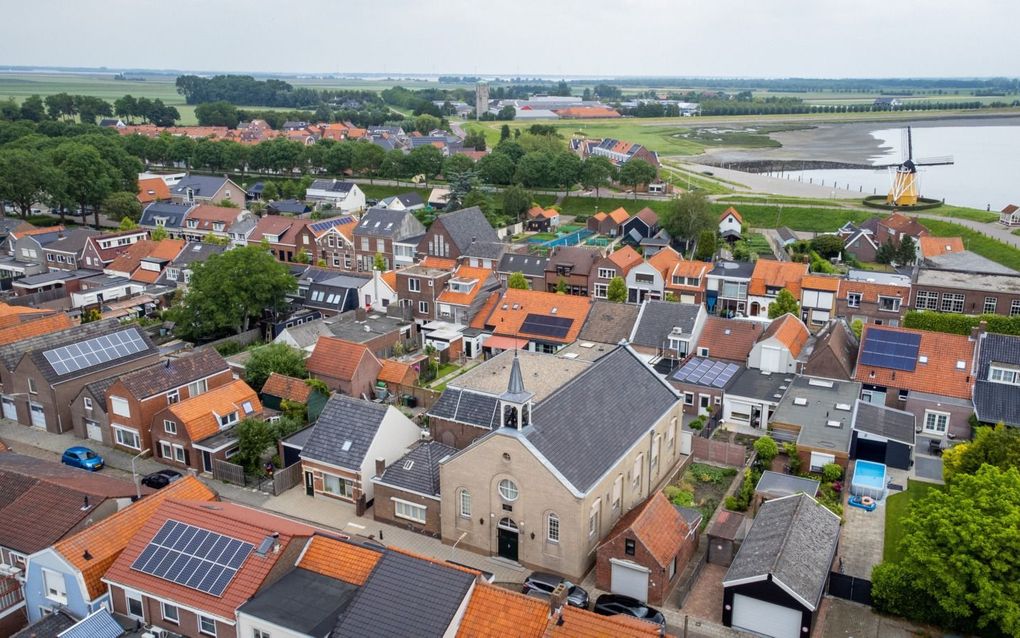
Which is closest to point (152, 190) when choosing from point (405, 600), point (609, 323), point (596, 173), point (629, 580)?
point (596, 173)

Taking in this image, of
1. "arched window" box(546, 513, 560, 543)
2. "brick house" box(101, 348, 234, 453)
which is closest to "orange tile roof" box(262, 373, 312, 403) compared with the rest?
"brick house" box(101, 348, 234, 453)

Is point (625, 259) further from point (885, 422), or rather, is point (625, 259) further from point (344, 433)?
point (344, 433)

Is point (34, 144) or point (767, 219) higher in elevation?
point (34, 144)

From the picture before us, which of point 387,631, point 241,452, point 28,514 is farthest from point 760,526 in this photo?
point 28,514

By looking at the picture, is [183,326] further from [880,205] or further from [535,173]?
[880,205]

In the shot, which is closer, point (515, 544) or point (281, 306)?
point (515, 544)

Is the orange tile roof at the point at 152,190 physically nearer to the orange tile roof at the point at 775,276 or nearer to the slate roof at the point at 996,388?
the orange tile roof at the point at 775,276

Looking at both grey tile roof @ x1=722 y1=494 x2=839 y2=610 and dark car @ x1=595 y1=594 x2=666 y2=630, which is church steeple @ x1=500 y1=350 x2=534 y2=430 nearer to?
dark car @ x1=595 y1=594 x2=666 y2=630
